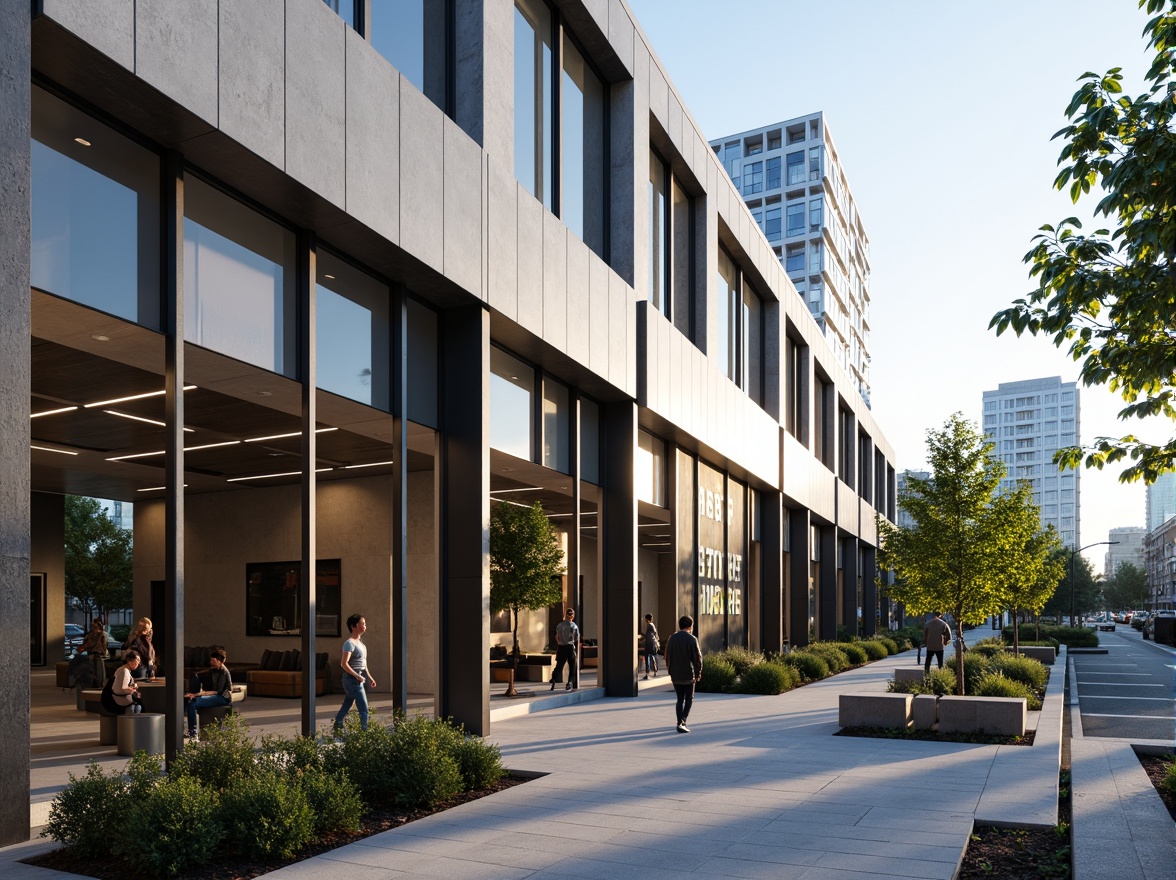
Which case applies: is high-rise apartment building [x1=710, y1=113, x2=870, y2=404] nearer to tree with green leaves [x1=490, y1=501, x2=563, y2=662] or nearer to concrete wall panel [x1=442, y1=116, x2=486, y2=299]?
tree with green leaves [x1=490, y1=501, x2=563, y2=662]

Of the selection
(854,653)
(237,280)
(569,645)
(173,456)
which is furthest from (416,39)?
(854,653)

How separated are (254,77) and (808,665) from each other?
2008 cm

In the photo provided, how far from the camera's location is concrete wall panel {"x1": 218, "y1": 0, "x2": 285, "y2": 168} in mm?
9805

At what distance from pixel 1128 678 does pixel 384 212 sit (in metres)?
27.5

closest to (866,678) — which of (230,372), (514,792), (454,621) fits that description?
(454,621)

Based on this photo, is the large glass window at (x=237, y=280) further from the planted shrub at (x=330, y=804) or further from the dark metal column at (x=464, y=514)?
the planted shrub at (x=330, y=804)

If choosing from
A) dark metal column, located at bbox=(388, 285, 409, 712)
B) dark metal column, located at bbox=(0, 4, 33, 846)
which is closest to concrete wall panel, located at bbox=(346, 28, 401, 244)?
dark metal column, located at bbox=(388, 285, 409, 712)

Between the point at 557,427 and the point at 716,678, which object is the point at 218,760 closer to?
the point at 557,427

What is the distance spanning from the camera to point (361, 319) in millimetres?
13148

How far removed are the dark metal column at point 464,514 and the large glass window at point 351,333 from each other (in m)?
1.47

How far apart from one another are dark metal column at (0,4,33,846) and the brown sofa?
12.9 meters

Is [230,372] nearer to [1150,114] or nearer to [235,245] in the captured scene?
[235,245]

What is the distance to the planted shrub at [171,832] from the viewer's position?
23.9 ft

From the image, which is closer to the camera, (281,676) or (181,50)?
(181,50)
